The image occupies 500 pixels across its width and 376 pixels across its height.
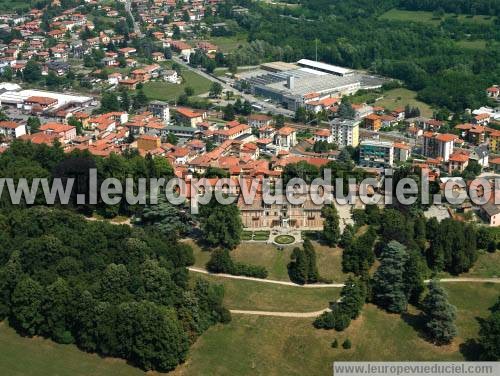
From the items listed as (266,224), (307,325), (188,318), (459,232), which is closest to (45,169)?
(266,224)

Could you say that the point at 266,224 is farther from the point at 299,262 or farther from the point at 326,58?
the point at 326,58

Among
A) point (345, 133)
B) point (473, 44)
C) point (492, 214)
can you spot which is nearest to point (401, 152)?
point (345, 133)

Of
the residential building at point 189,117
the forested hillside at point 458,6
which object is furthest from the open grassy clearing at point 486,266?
the forested hillside at point 458,6

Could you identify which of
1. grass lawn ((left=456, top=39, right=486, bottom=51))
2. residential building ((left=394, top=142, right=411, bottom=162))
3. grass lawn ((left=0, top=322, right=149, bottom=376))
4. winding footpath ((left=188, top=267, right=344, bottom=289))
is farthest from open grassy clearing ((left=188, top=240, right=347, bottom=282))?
grass lawn ((left=456, top=39, right=486, bottom=51))

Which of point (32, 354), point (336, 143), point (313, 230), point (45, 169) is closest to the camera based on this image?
point (32, 354)

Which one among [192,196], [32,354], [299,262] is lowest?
[32,354]
